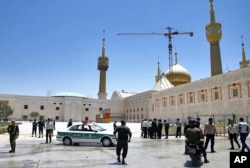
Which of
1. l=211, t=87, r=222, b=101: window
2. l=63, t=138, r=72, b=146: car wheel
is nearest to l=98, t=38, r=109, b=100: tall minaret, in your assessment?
l=211, t=87, r=222, b=101: window

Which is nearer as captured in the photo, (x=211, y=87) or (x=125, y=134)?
(x=125, y=134)

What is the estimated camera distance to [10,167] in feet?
27.0

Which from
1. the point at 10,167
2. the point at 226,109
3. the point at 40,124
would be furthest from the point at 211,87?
the point at 10,167

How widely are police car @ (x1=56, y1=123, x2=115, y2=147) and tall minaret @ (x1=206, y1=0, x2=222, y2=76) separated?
39.4 m

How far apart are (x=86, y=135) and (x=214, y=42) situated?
40.9 metres

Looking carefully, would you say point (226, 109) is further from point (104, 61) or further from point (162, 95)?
point (104, 61)

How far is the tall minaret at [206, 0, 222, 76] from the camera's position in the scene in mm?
49188

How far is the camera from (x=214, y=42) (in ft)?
164

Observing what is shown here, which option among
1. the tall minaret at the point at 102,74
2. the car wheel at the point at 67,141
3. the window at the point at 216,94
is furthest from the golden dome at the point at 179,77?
the car wheel at the point at 67,141

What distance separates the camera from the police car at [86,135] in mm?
15164

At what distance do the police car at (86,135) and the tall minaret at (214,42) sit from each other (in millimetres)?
39383

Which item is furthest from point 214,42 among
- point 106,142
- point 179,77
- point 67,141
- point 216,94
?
point 67,141

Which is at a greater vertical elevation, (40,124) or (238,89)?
(238,89)

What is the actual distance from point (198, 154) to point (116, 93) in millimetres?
77093
